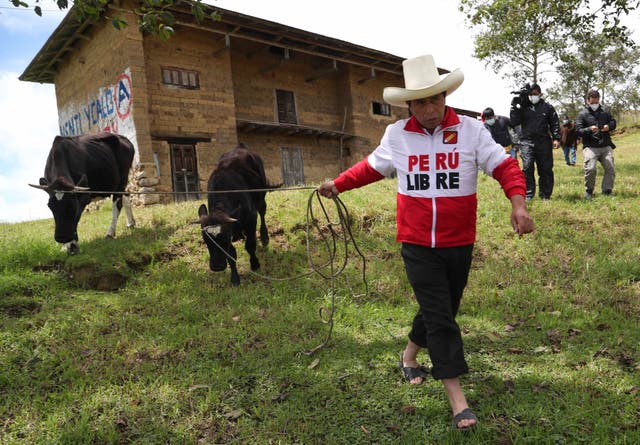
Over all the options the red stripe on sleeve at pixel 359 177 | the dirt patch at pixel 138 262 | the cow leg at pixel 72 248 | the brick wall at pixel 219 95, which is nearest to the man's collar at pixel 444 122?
the red stripe on sleeve at pixel 359 177

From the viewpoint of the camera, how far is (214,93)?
14.8m

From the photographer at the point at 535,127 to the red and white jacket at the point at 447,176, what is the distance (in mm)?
5601

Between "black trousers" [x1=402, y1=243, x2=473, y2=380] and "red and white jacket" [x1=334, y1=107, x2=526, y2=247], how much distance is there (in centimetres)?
8

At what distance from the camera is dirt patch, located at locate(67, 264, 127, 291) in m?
5.82

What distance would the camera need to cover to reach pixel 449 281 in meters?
2.90

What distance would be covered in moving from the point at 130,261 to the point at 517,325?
16.5 ft

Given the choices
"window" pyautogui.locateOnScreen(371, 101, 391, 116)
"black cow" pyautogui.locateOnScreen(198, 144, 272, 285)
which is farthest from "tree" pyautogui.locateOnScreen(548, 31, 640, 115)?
"black cow" pyautogui.locateOnScreen(198, 144, 272, 285)

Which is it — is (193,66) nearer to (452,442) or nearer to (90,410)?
(90,410)

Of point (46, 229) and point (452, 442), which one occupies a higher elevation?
point (46, 229)

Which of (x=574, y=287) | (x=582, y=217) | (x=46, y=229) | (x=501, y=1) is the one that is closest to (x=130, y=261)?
(x=46, y=229)

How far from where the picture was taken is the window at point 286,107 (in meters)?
17.5

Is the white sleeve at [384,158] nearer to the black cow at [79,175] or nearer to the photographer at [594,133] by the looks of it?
the black cow at [79,175]

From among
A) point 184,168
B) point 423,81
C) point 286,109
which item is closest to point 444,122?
point 423,81

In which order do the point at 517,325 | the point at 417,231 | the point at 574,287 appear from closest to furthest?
the point at 417,231, the point at 517,325, the point at 574,287
